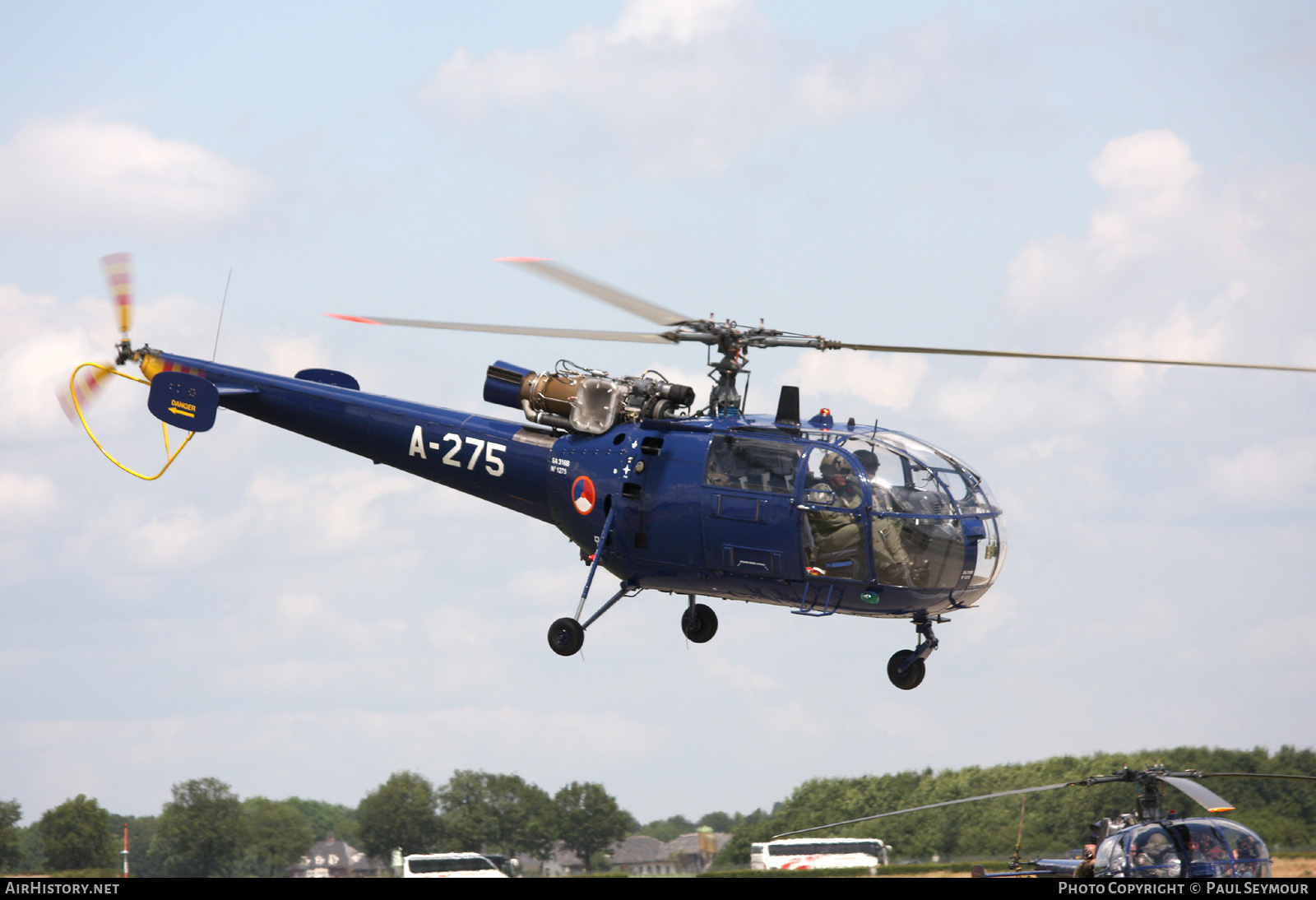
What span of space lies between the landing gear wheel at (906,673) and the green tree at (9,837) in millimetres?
31122

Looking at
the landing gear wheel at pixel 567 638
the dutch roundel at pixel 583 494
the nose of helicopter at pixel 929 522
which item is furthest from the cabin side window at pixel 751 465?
the landing gear wheel at pixel 567 638

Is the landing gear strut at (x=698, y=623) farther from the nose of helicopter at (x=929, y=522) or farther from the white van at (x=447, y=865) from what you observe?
the white van at (x=447, y=865)

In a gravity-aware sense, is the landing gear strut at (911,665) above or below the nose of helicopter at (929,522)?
below

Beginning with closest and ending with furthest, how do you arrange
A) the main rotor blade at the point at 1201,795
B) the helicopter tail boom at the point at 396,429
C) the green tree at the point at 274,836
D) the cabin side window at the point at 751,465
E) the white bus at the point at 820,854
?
the main rotor blade at the point at 1201,795 → the cabin side window at the point at 751,465 → the helicopter tail boom at the point at 396,429 → the green tree at the point at 274,836 → the white bus at the point at 820,854

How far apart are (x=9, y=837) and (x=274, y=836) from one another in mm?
8996

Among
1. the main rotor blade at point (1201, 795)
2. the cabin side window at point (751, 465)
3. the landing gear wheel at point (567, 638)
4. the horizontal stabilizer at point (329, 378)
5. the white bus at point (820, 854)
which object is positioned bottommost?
the white bus at point (820, 854)

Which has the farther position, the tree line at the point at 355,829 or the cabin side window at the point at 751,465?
the tree line at the point at 355,829

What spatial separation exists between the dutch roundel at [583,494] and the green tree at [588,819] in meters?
20.1

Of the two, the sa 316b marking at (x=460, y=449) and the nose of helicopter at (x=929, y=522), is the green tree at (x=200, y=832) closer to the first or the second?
the sa 316b marking at (x=460, y=449)

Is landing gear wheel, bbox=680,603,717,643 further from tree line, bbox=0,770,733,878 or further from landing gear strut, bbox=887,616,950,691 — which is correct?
tree line, bbox=0,770,733,878

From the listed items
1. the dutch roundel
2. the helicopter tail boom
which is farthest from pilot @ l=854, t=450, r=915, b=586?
the helicopter tail boom

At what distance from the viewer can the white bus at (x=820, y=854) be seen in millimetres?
39875

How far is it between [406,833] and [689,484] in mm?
21372

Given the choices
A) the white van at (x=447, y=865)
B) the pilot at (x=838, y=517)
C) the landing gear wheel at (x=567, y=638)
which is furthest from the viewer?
the white van at (x=447, y=865)
